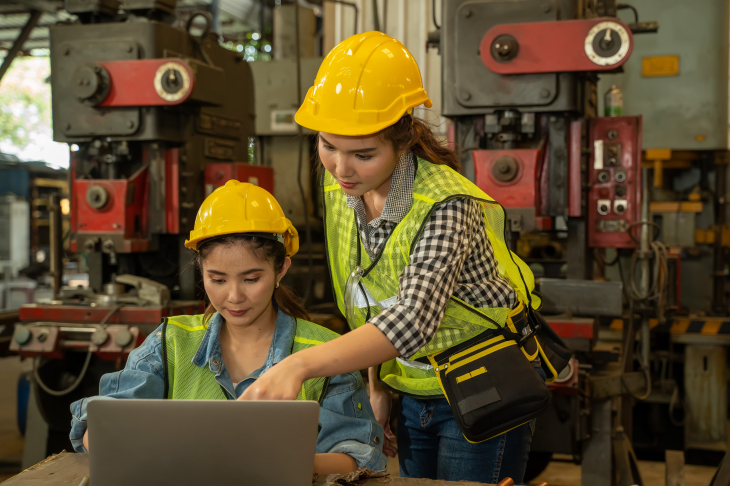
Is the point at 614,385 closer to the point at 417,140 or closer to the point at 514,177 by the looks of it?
the point at 514,177

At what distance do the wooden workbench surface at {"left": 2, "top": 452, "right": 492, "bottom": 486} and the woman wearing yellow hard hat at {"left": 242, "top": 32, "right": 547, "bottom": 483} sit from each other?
19 cm

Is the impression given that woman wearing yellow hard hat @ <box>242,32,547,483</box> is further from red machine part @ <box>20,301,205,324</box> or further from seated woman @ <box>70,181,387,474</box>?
red machine part @ <box>20,301,205,324</box>

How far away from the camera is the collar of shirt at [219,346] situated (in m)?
1.56

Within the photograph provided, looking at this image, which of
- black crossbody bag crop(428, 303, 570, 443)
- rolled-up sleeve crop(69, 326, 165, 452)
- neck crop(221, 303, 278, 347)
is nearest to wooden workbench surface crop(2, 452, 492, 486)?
rolled-up sleeve crop(69, 326, 165, 452)

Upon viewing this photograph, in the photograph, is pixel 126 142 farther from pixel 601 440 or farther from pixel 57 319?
pixel 601 440

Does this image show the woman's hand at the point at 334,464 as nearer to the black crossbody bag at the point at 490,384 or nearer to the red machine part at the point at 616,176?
the black crossbody bag at the point at 490,384

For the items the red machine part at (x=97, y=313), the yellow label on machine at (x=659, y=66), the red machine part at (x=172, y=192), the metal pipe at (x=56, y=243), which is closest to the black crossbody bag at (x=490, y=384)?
the red machine part at (x=97, y=313)

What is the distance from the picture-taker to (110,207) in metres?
3.11

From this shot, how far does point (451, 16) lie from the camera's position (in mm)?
2949

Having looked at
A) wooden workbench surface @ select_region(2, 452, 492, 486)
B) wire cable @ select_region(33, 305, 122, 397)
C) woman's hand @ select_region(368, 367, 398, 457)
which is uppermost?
woman's hand @ select_region(368, 367, 398, 457)

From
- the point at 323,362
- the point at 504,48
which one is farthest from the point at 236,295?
the point at 504,48

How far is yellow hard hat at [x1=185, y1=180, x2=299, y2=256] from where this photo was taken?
161 cm

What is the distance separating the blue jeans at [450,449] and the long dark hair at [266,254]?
0.36 m

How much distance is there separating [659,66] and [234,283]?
147 inches
